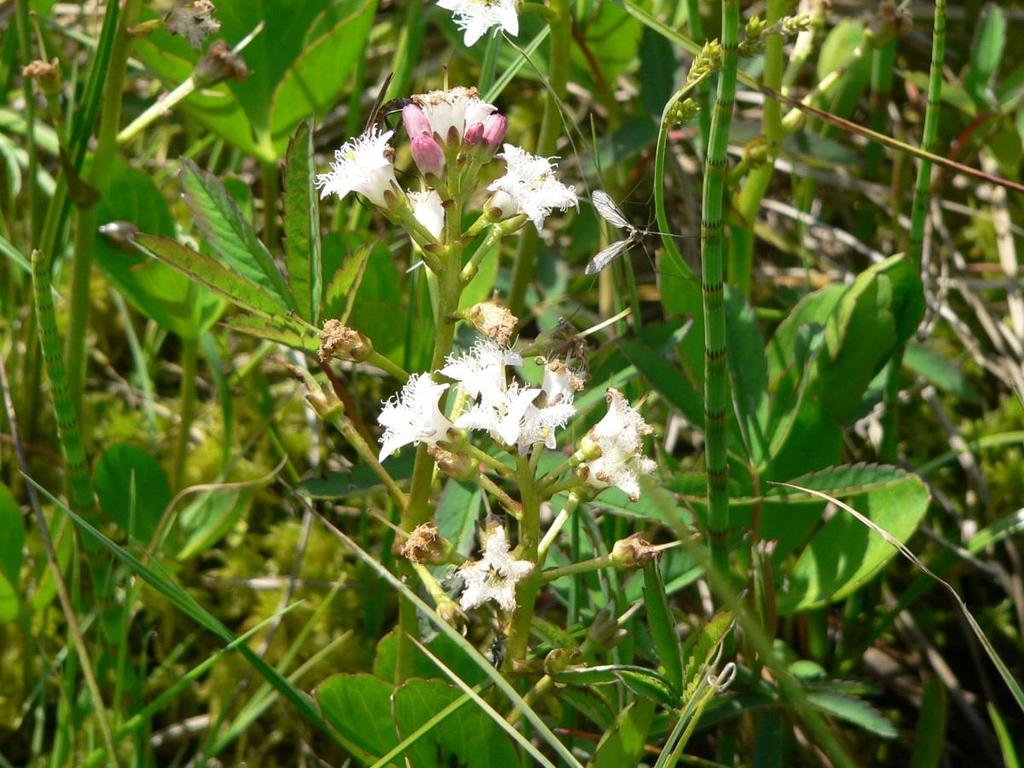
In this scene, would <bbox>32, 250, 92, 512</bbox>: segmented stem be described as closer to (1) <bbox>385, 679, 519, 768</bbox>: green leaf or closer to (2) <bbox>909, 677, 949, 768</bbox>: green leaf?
(1) <bbox>385, 679, 519, 768</bbox>: green leaf

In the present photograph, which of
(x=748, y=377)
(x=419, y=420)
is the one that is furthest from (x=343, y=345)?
(x=748, y=377)

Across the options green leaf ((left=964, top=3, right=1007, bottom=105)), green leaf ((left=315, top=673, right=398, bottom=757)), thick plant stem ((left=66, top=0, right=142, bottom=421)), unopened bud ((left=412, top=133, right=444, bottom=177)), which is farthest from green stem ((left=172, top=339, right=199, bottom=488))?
green leaf ((left=964, top=3, right=1007, bottom=105))

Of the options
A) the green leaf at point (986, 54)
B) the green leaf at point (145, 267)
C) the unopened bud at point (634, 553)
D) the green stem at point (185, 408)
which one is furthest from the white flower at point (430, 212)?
the green leaf at point (986, 54)

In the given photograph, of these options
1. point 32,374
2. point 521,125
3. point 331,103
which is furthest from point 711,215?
point 521,125

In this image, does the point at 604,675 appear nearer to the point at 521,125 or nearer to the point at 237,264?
→ the point at 237,264

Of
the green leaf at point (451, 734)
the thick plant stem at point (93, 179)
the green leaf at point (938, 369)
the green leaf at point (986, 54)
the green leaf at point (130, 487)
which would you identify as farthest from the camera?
the green leaf at point (986, 54)

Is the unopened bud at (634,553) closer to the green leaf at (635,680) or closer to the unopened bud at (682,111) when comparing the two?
the green leaf at (635,680)
